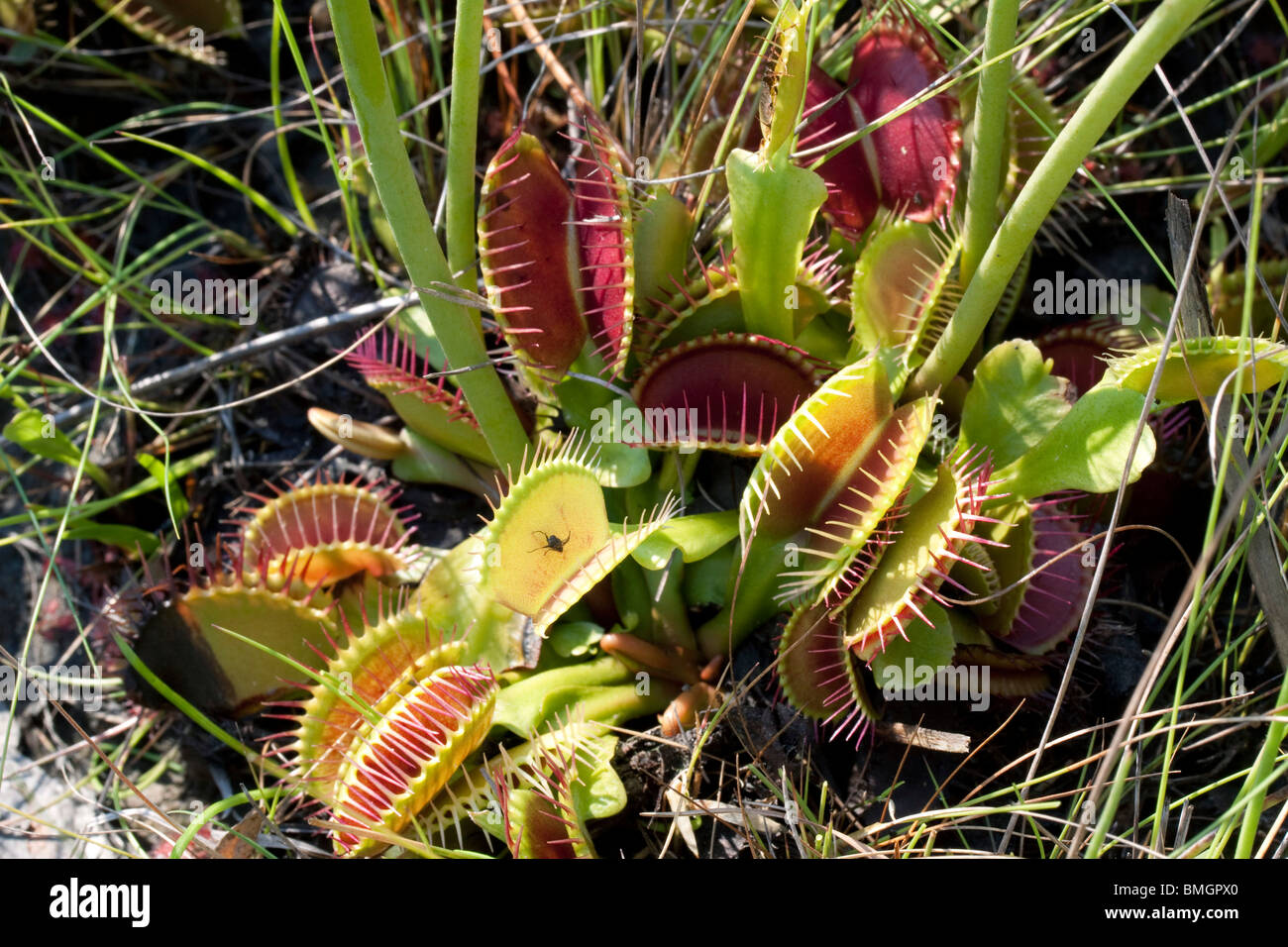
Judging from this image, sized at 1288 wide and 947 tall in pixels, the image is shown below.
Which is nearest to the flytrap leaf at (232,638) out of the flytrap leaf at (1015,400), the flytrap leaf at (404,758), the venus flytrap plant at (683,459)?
the venus flytrap plant at (683,459)

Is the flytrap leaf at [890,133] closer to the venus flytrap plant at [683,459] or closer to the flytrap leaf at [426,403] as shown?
the venus flytrap plant at [683,459]

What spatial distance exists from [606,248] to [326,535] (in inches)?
33.5

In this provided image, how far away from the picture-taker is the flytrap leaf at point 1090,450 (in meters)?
1.51

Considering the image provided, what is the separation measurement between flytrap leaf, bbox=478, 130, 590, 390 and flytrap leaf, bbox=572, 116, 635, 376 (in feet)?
0.09

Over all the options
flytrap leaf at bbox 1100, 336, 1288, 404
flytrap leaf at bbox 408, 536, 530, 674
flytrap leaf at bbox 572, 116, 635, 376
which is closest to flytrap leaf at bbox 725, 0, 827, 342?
flytrap leaf at bbox 572, 116, 635, 376

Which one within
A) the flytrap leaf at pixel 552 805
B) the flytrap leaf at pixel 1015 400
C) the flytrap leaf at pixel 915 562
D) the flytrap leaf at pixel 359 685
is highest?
the flytrap leaf at pixel 1015 400

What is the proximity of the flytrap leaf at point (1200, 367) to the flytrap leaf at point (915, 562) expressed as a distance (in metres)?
0.29

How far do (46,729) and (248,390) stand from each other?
91cm

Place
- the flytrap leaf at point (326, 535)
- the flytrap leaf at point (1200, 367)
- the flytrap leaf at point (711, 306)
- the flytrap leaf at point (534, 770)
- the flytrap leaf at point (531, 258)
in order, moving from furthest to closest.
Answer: the flytrap leaf at point (326, 535) → the flytrap leaf at point (711, 306) → the flytrap leaf at point (531, 258) → the flytrap leaf at point (534, 770) → the flytrap leaf at point (1200, 367)

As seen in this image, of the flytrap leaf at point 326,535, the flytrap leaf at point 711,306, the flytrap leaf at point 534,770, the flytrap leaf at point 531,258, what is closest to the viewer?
the flytrap leaf at point 534,770

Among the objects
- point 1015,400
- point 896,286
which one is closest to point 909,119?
point 896,286

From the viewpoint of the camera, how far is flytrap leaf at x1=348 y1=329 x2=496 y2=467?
1938 millimetres
